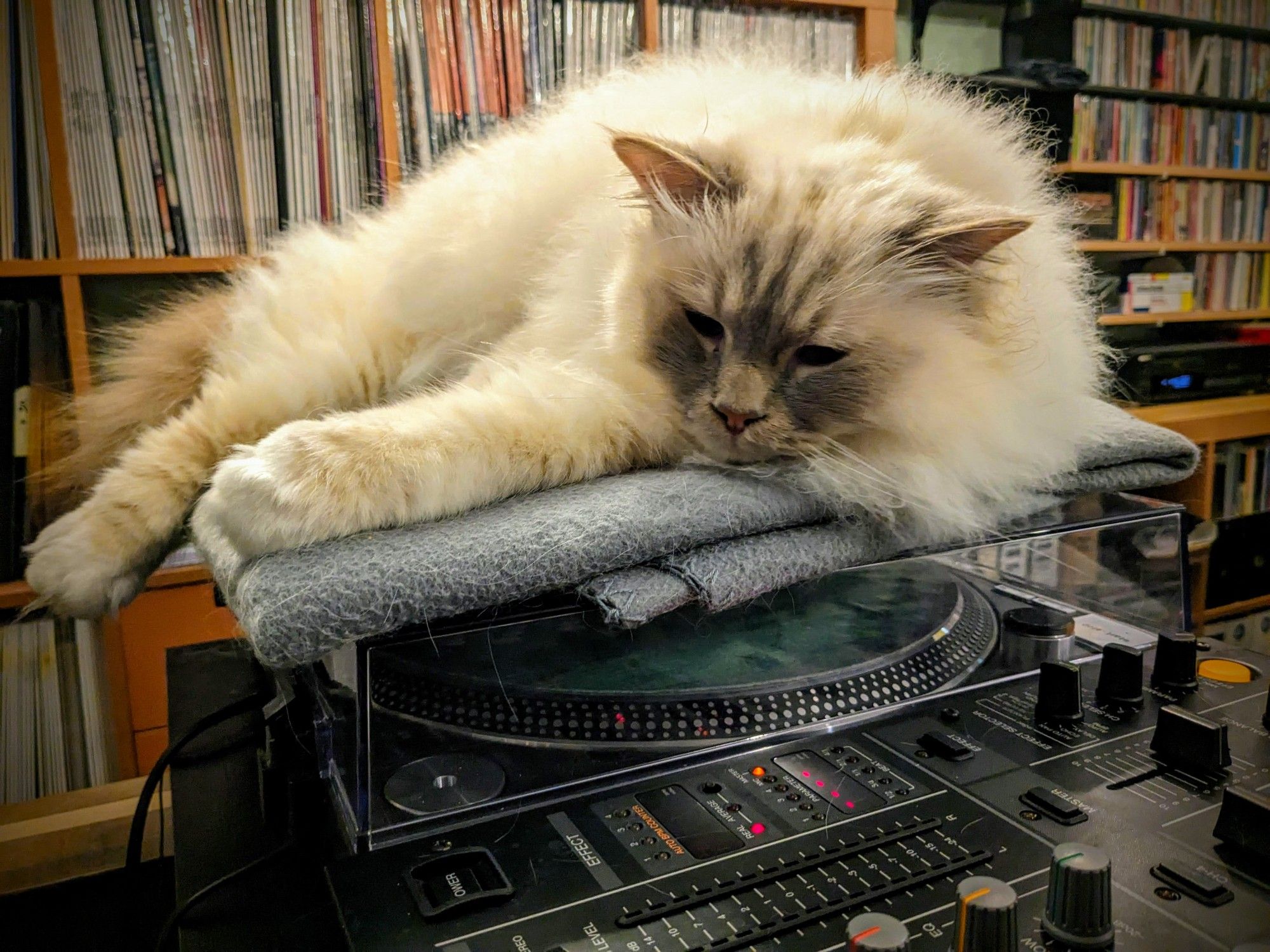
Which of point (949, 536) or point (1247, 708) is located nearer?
point (1247, 708)

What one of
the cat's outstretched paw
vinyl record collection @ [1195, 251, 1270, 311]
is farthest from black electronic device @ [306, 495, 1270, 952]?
vinyl record collection @ [1195, 251, 1270, 311]

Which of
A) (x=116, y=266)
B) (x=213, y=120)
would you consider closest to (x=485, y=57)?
(x=213, y=120)

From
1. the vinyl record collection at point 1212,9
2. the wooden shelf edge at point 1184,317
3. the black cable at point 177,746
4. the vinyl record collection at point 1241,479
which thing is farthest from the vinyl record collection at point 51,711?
the vinyl record collection at point 1212,9

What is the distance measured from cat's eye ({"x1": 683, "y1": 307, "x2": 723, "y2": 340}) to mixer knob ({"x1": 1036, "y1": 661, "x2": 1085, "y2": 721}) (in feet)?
1.61

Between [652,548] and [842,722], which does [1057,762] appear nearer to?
[842,722]

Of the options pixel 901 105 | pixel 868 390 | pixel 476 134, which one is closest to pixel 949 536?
pixel 868 390

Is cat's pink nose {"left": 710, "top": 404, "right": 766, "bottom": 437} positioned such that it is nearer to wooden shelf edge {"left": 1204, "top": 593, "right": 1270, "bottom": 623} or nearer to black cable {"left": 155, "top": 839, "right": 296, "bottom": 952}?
black cable {"left": 155, "top": 839, "right": 296, "bottom": 952}

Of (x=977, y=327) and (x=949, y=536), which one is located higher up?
(x=977, y=327)

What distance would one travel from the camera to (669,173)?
3.27 feet

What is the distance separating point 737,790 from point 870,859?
127mm

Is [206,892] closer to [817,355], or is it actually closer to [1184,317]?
[817,355]

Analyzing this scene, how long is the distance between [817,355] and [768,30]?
1913mm

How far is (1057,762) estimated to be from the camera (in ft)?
2.40

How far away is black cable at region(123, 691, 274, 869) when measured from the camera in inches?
37.3
